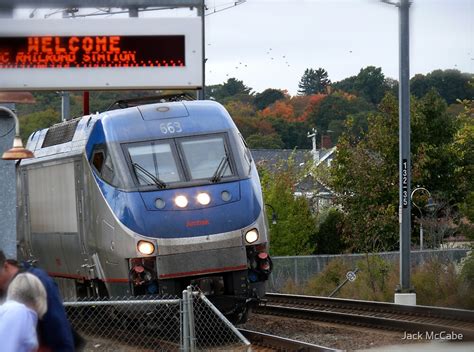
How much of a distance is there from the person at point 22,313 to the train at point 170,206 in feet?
27.2

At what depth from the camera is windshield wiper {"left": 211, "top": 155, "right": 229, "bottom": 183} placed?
54.6 ft

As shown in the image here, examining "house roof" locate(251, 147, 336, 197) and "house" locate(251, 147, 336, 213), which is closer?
"house" locate(251, 147, 336, 213)

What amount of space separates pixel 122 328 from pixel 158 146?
3.35 meters

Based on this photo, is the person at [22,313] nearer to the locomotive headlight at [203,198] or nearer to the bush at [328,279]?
the locomotive headlight at [203,198]

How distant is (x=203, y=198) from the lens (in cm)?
1645

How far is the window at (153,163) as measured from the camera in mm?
16516

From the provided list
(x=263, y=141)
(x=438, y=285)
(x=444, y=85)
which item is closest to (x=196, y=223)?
(x=438, y=285)

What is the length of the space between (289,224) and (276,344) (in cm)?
2547

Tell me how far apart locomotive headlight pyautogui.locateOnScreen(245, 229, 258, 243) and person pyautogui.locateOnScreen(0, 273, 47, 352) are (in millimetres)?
8891

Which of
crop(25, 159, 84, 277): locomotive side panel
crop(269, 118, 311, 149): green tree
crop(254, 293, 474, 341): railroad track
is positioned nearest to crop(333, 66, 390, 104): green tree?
crop(269, 118, 311, 149): green tree

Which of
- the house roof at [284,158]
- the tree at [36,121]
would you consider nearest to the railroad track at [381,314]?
the tree at [36,121]

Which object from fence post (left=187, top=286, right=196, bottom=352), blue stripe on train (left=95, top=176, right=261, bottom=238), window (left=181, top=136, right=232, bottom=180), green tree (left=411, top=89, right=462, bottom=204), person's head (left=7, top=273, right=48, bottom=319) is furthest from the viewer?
green tree (left=411, top=89, right=462, bottom=204)

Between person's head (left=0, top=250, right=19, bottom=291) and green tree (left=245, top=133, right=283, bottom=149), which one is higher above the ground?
green tree (left=245, top=133, right=283, bottom=149)

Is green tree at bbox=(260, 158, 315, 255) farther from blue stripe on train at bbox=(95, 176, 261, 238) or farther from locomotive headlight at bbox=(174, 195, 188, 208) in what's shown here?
locomotive headlight at bbox=(174, 195, 188, 208)
